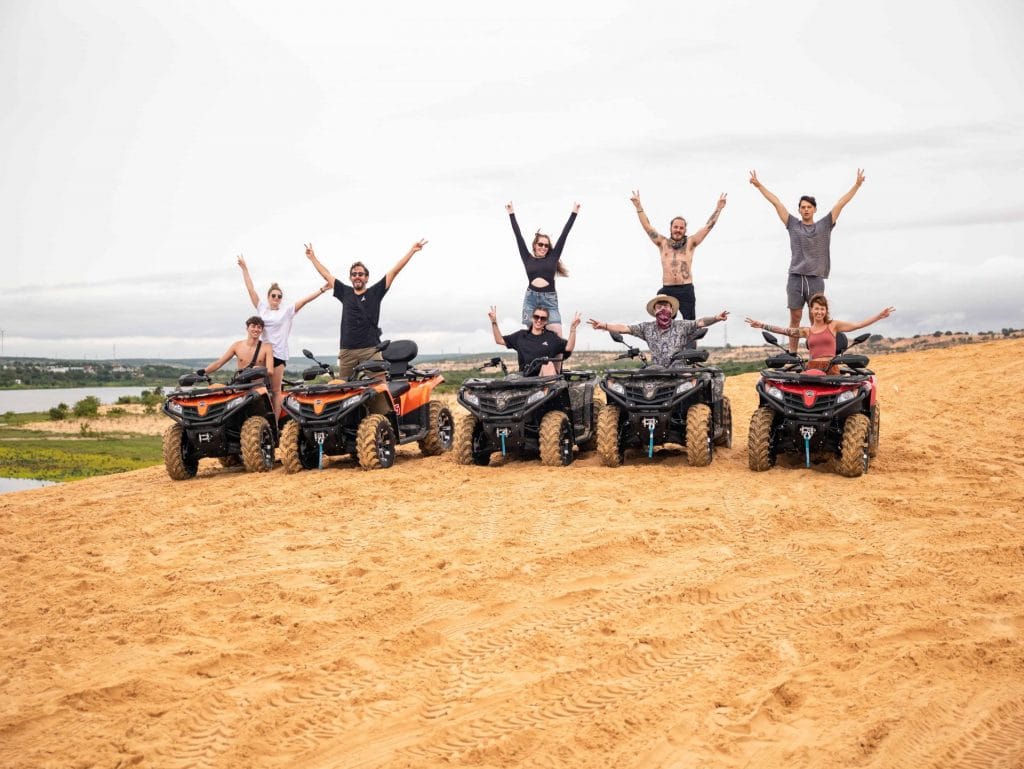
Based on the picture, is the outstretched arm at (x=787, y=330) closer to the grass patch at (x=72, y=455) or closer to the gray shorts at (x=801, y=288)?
the gray shorts at (x=801, y=288)

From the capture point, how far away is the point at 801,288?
11.5 metres

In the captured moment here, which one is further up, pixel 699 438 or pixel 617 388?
pixel 617 388

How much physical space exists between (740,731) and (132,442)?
24982mm

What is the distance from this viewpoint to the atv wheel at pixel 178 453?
11.8 m

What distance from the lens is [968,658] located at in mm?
4871

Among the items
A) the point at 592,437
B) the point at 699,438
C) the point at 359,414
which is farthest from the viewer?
the point at 592,437

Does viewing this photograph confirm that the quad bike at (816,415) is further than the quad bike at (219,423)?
No

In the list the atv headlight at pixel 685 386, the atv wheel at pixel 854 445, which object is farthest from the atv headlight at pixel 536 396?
the atv wheel at pixel 854 445

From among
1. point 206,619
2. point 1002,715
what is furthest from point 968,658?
point 206,619

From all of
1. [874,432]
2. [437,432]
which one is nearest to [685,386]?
[874,432]

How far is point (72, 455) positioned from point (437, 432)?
13128mm

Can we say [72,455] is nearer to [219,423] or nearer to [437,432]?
[219,423]

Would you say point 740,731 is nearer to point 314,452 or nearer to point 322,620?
point 322,620

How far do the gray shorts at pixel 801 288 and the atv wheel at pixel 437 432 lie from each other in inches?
188
